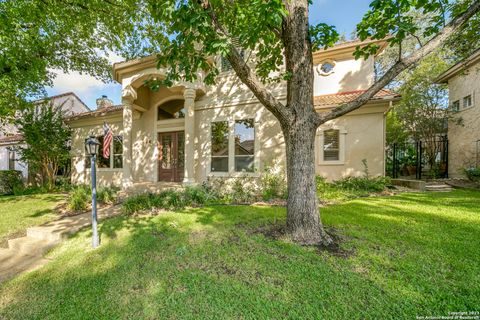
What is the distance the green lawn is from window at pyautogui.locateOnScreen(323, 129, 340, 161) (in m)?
9.89

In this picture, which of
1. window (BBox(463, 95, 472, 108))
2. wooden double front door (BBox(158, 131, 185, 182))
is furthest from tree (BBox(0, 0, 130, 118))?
window (BBox(463, 95, 472, 108))

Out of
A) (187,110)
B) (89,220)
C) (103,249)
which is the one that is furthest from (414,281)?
(187,110)

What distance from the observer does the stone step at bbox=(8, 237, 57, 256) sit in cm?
412

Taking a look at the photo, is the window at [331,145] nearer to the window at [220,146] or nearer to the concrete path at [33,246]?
the window at [220,146]

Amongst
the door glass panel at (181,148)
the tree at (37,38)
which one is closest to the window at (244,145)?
the door glass panel at (181,148)

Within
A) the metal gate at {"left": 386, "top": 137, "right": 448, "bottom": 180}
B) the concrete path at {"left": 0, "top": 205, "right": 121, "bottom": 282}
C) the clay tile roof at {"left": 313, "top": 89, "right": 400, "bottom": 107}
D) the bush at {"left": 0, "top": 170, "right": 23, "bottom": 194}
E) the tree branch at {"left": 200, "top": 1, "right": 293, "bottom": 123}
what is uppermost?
the clay tile roof at {"left": 313, "top": 89, "right": 400, "bottom": 107}

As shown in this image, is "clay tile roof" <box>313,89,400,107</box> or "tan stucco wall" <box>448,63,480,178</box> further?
"tan stucco wall" <box>448,63,480,178</box>

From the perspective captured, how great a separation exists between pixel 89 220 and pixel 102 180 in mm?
6576

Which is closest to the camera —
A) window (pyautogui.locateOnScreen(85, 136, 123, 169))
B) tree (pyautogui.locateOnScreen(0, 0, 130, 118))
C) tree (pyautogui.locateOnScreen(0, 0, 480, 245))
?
tree (pyautogui.locateOnScreen(0, 0, 480, 245))

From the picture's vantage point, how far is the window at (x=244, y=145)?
8.64 m

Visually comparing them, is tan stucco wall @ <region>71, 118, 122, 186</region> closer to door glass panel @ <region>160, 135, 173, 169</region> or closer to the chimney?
door glass panel @ <region>160, 135, 173, 169</region>

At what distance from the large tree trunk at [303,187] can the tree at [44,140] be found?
12469 millimetres

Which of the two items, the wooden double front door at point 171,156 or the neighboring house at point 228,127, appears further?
the wooden double front door at point 171,156

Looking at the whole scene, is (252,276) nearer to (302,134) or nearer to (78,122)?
(302,134)
